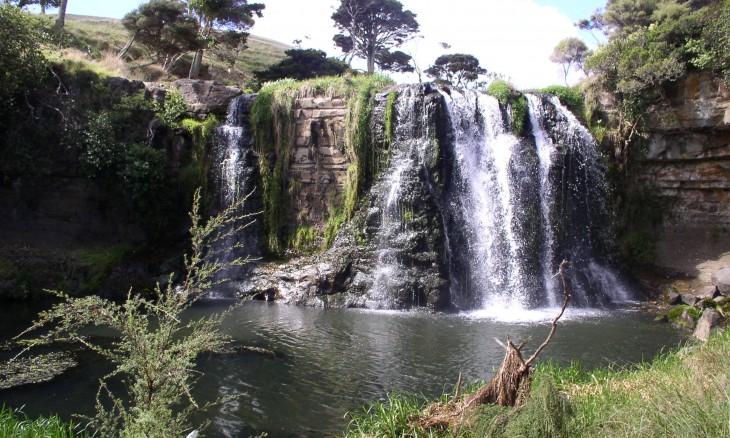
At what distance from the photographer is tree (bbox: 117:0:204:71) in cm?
2416

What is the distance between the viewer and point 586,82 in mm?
19969

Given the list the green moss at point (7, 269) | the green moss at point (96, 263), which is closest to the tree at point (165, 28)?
the green moss at point (96, 263)

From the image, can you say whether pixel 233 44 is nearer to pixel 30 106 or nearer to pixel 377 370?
pixel 30 106

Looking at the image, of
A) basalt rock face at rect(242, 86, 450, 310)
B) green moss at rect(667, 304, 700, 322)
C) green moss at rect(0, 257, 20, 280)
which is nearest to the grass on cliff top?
green moss at rect(667, 304, 700, 322)

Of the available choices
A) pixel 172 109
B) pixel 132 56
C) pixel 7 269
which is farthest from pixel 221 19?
pixel 7 269

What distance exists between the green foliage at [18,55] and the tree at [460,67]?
27756 mm

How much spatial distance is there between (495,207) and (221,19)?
18.2 meters

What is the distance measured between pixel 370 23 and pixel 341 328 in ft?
102

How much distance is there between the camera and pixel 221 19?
88.0 feet

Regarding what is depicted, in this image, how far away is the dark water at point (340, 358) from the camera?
6633 mm

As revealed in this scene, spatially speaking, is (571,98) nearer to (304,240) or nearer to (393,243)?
→ (393,243)

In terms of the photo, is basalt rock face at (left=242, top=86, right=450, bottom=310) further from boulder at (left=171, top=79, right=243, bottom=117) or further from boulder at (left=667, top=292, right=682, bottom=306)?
boulder at (left=667, top=292, right=682, bottom=306)

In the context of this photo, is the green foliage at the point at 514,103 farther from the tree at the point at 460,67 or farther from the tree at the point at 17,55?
the tree at the point at 460,67

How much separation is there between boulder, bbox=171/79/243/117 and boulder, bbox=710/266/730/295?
52.9 ft
